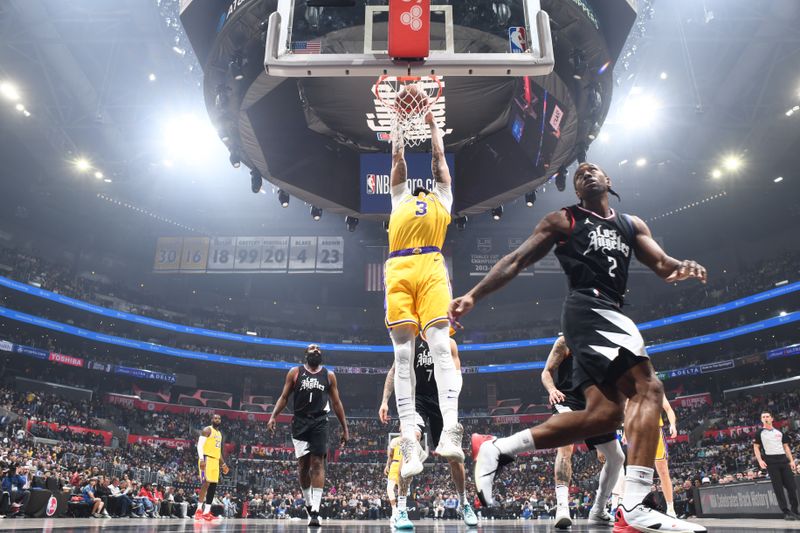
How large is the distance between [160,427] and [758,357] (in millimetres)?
34823

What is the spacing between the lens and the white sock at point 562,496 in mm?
5675

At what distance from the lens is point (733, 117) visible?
23.2m

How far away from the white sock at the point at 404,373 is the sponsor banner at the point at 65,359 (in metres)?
31.8

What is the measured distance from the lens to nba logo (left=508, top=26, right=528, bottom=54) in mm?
5503

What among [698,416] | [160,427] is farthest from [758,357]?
[160,427]

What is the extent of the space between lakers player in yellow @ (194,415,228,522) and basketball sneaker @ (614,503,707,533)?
8679mm

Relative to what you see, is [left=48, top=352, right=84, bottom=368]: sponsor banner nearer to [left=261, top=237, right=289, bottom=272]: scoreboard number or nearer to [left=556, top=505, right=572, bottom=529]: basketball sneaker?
[left=261, top=237, right=289, bottom=272]: scoreboard number

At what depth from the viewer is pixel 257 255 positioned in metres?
30.5

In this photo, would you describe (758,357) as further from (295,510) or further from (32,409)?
(32,409)

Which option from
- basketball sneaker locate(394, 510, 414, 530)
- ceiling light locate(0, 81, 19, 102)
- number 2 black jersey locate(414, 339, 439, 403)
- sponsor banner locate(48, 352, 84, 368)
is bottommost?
basketball sneaker locate(394, 510, 414, 530)

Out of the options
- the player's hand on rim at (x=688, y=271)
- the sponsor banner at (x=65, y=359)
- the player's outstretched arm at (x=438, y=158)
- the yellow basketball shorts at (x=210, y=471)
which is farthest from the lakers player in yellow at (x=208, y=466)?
the sponsor banner at (x=65, y=359)

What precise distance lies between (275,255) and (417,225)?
26.5 m

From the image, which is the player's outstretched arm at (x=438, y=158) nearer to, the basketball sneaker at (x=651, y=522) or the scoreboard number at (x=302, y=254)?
the basketball sneaker at (x=651, y=522)

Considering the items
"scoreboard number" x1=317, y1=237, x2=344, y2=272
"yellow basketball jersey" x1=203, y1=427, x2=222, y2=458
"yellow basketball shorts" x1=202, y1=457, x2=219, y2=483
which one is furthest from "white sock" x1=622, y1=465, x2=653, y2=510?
"scoreboard number" x1=317, y1=237, x2=344, y2=272
